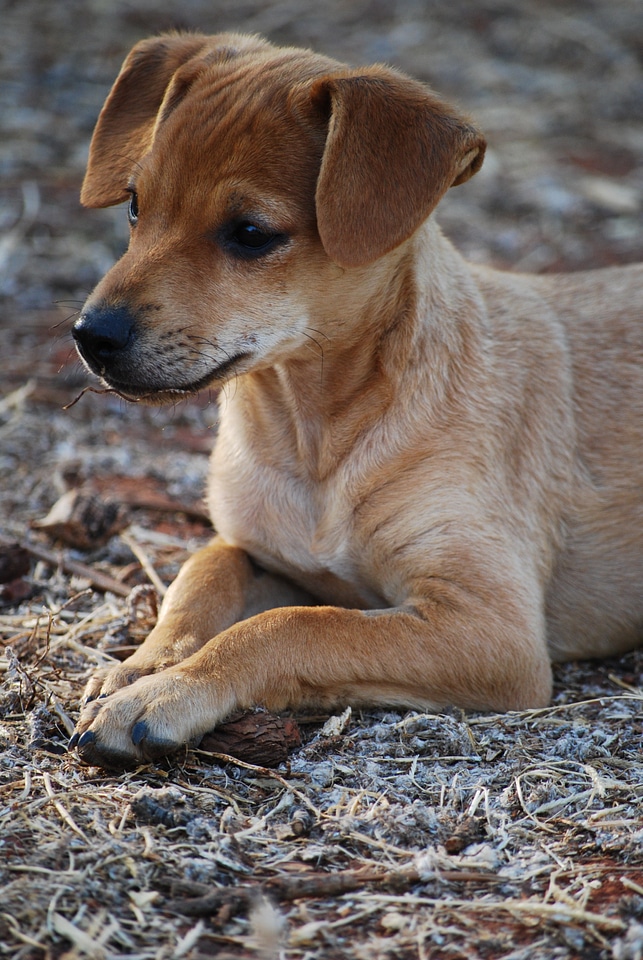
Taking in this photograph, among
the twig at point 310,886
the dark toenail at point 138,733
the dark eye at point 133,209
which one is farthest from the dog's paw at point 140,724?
the dark eye at point 133,209

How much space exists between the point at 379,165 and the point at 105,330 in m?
1.20

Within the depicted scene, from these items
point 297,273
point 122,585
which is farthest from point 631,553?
point 122,585

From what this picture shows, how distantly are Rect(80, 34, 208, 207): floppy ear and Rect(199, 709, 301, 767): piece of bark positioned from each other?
2.48 m

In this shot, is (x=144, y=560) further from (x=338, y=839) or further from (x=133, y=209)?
(x=338, y=839)

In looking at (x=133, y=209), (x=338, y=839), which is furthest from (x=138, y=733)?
(x=133, y=209)

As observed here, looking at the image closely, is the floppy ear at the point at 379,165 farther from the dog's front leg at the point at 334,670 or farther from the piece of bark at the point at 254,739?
the piece of bark at the point at 254,739

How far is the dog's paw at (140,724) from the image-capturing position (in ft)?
12.1

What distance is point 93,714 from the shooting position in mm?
3840

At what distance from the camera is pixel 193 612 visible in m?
4.63

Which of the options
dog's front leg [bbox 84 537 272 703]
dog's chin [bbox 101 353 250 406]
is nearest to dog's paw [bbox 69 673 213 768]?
dog's front leg [bbox 84 537 272 703]

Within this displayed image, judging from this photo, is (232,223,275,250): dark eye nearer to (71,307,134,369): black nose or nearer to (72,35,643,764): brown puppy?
(72,35,643,764): brown puppy

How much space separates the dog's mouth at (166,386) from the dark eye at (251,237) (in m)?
0.41

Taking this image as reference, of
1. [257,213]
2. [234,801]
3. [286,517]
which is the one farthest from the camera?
[286,517]

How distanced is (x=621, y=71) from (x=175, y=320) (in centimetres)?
1086
